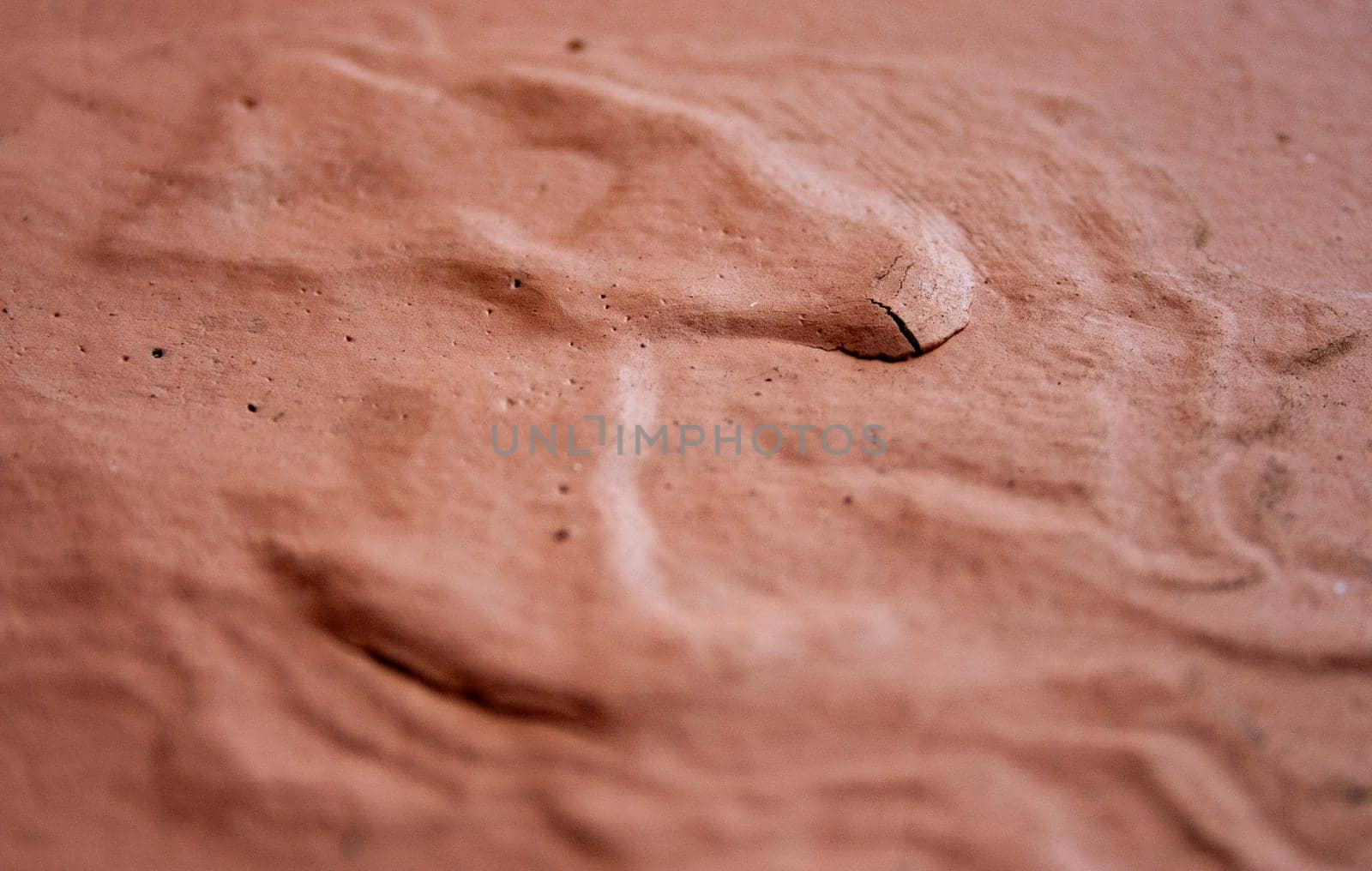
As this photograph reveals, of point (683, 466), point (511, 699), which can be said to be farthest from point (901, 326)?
point (511, 699)

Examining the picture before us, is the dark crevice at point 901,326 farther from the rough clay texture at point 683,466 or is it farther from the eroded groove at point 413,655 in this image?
the eroded groove at point 413,655

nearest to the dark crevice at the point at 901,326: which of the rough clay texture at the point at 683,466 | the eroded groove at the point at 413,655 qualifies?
the rough clay texture at the point at 683,466

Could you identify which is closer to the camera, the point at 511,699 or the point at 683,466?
the point at 511,699

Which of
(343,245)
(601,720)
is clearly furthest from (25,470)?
(601,720)

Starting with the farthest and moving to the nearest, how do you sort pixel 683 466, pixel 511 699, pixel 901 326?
pixel 901 326 < pixel 683 466 < pixel 511 699

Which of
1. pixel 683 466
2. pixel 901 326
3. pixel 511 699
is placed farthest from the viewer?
pixel 901 326

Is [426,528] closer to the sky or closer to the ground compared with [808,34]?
closer to the ground

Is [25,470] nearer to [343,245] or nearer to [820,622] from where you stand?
[343,245]

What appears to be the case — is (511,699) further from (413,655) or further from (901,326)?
(901,326)
